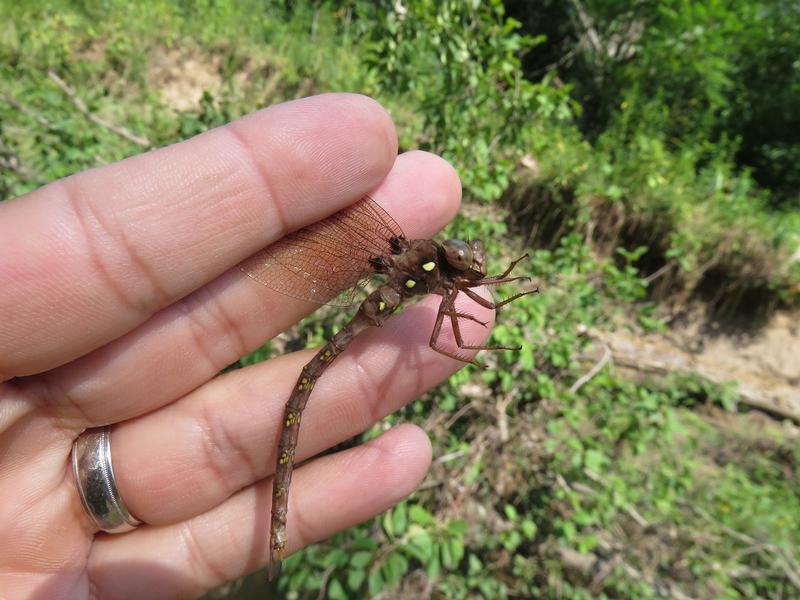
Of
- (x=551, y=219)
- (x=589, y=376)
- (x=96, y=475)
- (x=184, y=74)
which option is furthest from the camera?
(x=184, y=74)

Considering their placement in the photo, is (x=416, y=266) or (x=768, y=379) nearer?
(x=416, y=266)

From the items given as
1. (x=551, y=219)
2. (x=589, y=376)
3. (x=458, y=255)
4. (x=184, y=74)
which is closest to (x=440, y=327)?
(x=458, y=255)

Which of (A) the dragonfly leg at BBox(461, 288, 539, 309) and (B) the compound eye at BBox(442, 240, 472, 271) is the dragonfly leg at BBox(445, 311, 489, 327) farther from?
(B) the compound eye at BBox(442, 240, 472, 271)

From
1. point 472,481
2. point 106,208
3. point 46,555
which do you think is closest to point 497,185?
point 472,481

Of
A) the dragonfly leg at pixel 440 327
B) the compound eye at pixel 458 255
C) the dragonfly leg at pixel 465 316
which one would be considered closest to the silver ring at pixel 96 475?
the dragonfly leg at pixel 440 327

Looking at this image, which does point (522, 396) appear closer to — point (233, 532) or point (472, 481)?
point (472, 481)

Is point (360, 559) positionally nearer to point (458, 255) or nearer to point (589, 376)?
point (458, 255)

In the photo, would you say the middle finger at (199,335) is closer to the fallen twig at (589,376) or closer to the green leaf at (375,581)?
the green leaf at (375,581)
